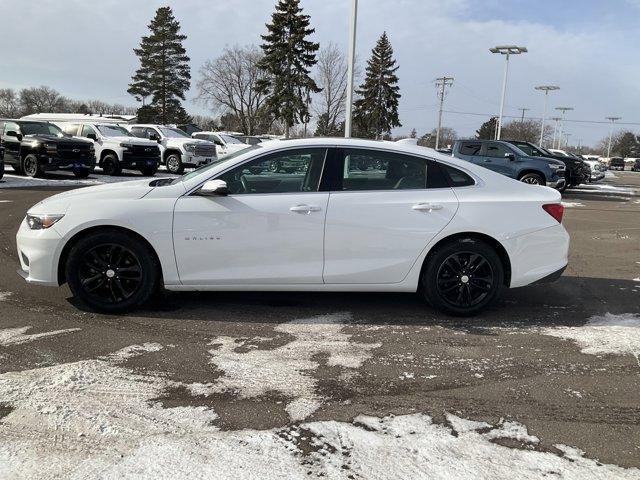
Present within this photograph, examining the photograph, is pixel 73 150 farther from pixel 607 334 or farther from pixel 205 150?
pixel 607 334

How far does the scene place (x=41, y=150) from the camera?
1733 cm

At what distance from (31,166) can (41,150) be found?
87 cm

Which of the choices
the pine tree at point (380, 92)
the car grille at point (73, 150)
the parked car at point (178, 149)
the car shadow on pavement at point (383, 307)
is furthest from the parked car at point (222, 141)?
the pine tree at point (380, 92)

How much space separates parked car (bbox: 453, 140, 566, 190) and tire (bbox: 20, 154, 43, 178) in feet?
43.8

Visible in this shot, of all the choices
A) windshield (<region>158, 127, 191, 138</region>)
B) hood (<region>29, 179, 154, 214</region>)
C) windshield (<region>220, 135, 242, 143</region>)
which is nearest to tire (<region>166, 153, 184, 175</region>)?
windshield (<region>158, 127, 191, 138</region>)

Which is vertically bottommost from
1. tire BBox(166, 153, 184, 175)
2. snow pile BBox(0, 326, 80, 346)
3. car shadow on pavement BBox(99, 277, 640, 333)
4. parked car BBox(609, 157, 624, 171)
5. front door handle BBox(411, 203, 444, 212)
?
snow pile BBox(0, 326, 80, 346)

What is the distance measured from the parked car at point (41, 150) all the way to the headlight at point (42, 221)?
554 inches

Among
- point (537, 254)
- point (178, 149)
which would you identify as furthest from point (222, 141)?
point (537, 254)

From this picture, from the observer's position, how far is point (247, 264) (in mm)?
4730

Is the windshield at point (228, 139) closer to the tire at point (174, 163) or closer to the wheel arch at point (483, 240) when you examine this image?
the tire at point (174, 163)

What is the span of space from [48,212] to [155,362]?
1.81 m

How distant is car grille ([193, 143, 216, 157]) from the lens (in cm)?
2284

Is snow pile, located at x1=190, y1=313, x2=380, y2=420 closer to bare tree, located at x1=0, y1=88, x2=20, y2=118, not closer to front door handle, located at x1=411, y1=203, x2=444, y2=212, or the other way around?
front door handle, located at x1=411, y1=203, x2=444, y2=212

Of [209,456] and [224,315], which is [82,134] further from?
[209,456]
